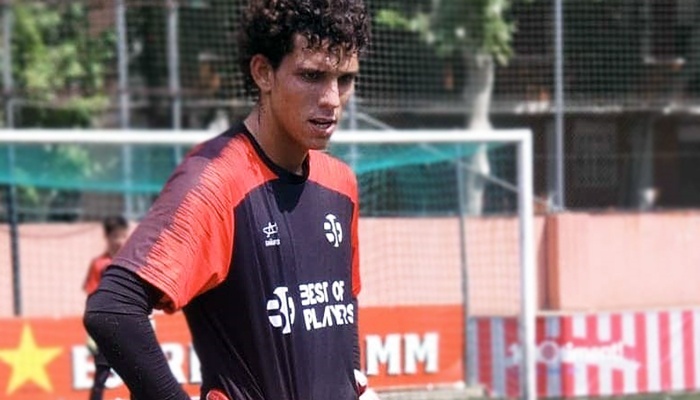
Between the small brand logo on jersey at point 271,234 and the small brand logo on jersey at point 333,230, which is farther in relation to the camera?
the small brand logo on jersey at point 333,230

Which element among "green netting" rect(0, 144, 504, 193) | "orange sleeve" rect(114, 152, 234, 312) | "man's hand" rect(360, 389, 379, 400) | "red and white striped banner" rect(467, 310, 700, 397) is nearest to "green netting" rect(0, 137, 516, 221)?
"green netting" rect(0, 144, 504, 193)

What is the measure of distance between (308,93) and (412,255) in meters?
7.97

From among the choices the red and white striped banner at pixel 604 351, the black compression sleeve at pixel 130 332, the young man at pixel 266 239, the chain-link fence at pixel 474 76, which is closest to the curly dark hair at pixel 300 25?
the young man at pixel 266 239

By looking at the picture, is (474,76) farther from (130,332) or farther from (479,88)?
(130,332)

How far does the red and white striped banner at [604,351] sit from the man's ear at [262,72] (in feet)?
26.0

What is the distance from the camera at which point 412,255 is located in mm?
11023

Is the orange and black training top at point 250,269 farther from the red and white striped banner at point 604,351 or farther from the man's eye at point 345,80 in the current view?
the red and white striped banner at point 604,351

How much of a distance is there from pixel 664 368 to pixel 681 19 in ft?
16.6

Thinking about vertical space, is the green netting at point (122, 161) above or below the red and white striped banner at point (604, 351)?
above

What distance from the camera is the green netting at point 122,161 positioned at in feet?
34.4

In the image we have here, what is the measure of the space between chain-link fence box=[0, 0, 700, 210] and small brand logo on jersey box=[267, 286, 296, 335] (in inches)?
357

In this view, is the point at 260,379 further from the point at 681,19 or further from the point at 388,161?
the point at 681,19

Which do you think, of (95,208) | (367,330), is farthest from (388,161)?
(95,208)

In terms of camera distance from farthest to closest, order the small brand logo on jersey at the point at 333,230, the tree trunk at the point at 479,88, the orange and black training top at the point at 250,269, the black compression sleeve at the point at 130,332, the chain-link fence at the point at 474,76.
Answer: the tree trunk at the point at 479,88 < the chain-link fence at the point at 474,76 < the small brand logo on jersey at the point at 333,230 < the orange and black training top at the point at 250,269 < the black compression sleeve at the point at 130,332
